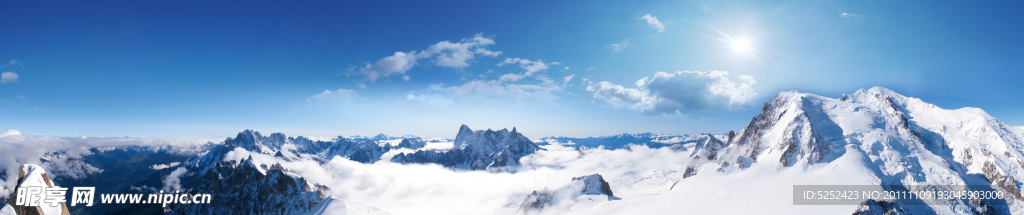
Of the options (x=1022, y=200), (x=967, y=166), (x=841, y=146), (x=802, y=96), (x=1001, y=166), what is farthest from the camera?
(x=802, y=96)

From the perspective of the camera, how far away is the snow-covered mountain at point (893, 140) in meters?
98.9

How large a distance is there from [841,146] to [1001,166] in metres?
33.2

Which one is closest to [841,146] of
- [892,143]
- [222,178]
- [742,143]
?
[892,143]

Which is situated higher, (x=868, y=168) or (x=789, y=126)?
(x=789, y=126)

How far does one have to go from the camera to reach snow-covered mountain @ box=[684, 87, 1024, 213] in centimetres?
9894

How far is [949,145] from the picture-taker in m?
117

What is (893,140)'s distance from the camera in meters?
115

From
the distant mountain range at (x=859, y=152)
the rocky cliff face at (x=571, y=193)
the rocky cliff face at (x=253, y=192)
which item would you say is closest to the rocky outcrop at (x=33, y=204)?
the distant mountain range at (x=859, y=152)

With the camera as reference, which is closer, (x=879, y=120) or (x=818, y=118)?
(x=879, y=120)

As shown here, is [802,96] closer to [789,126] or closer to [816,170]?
[789,126]

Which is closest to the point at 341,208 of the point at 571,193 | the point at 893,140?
the point at 571,193

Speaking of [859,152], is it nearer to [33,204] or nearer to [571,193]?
[571,193]

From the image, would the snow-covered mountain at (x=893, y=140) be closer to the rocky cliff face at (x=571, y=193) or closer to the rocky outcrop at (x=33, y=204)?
the rocky cliff face at (x=571, y=193)

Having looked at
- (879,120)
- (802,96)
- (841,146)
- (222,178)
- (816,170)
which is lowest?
(222,178)
